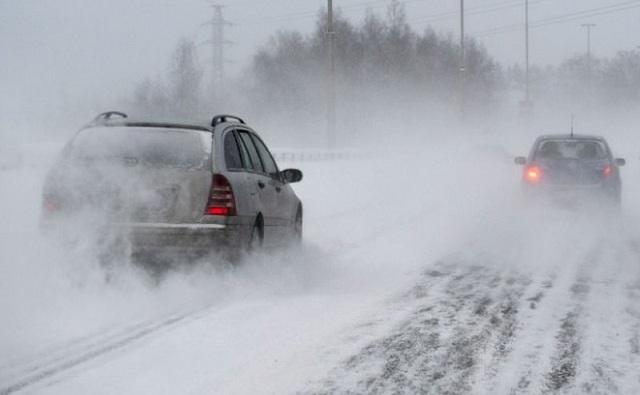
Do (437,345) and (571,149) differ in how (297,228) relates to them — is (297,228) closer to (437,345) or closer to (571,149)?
(437,345)

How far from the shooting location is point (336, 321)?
737 cm

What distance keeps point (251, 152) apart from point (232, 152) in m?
0.89

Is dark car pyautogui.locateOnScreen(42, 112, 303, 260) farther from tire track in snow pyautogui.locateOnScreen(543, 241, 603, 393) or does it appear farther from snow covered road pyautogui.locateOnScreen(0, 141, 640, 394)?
tire track in snow pyautogui.locateOnScreen(543, 241, 603, 393)

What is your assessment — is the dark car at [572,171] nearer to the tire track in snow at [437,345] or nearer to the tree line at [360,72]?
the tire track in snow at [437,345]

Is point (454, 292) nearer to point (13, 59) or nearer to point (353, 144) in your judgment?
point (13, 59)

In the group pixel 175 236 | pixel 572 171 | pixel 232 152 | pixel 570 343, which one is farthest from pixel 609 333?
pixel 572 171

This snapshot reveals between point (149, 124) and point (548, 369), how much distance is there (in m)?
4.45

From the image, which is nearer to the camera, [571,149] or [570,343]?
[570,343]

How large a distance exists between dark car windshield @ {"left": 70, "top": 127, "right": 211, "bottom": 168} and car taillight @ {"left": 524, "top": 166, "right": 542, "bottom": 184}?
11.7 metres

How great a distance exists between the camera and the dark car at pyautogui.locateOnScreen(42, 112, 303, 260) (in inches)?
319

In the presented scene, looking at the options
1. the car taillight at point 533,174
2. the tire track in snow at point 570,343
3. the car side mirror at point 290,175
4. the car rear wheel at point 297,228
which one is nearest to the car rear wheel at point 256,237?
the car side mirror at point 290,175

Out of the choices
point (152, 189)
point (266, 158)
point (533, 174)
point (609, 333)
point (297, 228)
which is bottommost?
point (609, 333)

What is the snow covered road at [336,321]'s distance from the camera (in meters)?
5.52

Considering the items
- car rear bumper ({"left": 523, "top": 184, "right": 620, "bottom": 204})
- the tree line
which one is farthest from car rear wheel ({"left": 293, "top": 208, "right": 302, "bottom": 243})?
the tree line
